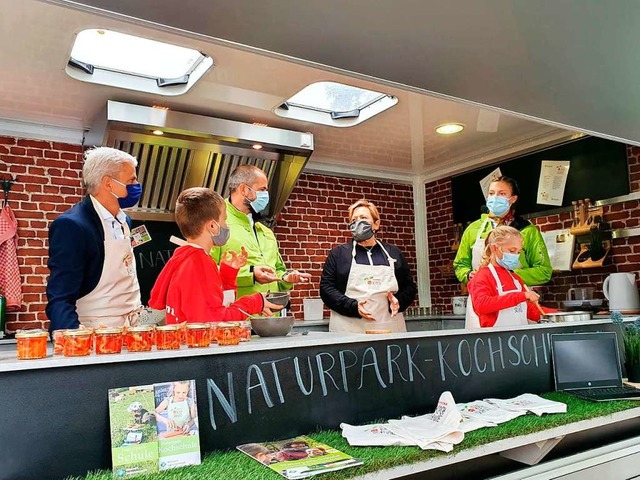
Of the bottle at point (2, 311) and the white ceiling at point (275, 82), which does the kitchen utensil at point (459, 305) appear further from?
the bottle at point (2, 311)

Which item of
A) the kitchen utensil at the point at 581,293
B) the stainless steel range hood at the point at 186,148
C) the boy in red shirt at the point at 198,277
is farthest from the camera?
the kitchen utensil at the point at 581,293

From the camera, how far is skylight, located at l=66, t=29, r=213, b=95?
8.64ft

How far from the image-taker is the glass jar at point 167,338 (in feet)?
4.39

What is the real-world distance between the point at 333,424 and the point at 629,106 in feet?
3.98

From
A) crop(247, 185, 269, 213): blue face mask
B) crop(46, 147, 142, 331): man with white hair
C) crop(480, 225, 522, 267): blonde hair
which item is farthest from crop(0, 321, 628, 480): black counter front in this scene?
crop(247, 185, 269, 213): blue face mask

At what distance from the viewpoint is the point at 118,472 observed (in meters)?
1.15

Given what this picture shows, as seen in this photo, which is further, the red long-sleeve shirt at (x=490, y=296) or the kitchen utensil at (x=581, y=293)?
the kitchen utensil at (x=581, y=293)

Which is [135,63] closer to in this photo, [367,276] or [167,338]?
[367,276]

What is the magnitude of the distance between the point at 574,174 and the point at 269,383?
337cm

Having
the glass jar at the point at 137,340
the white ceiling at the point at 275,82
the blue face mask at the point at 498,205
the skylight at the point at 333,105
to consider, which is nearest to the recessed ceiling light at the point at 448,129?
the white ceiling at the point at 275,82

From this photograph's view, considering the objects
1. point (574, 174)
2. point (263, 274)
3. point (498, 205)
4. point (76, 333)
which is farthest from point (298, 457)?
point (574, 174)

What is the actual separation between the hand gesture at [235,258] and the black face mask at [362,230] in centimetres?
76

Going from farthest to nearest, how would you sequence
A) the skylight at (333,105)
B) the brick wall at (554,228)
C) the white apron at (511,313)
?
the brick wall at (554,228) → the skylight at (333,105) → the white apron at (511,313)

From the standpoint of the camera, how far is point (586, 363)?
215cm
